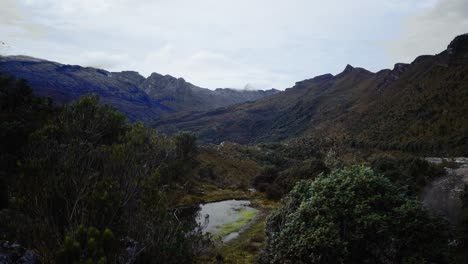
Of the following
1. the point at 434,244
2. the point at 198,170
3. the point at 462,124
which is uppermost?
the point at 462,124

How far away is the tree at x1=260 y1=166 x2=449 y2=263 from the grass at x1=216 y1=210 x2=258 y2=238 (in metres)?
15.6

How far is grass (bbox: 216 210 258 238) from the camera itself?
34.2m

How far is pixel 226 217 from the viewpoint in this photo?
41625 mm

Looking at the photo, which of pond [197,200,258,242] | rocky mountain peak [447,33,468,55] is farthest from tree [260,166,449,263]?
rocky mountain peak [447,33,468,55]

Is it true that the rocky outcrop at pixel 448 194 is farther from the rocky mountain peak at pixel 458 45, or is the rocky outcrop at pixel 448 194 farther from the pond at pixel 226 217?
the rocky mountain peak at pixel 458 45

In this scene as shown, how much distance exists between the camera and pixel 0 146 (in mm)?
28625

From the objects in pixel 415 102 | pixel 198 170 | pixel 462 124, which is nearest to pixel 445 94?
pixel 415 102

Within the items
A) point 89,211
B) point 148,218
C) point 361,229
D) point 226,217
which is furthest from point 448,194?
point 226,217

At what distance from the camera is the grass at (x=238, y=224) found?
34188 mm

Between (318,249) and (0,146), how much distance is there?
2670 cm

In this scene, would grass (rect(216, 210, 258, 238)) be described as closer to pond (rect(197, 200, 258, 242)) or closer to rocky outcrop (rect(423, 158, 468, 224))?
pond (rect(197, 200, 258, 242))

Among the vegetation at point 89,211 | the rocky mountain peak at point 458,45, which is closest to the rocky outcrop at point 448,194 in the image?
the vegetation at point 89,211

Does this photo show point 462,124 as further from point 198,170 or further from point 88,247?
point 88,247

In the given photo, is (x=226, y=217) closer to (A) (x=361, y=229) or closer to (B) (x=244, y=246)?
(B) (x=244, y=246)
